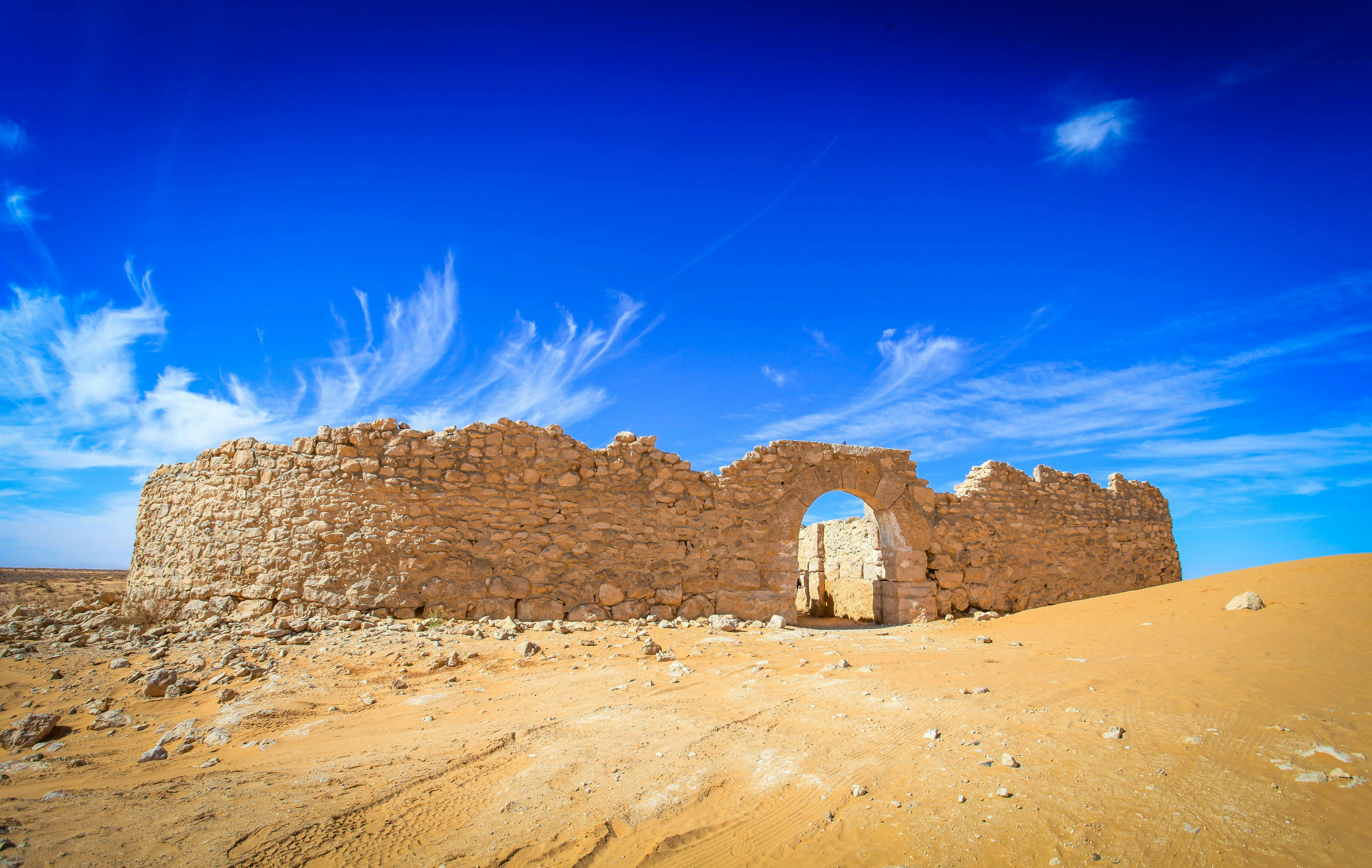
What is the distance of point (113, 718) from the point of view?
12.9 ft

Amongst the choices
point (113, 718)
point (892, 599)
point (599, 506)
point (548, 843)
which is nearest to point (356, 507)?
point (599, 506)

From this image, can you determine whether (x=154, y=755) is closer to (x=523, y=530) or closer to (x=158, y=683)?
(x=158, y=683)

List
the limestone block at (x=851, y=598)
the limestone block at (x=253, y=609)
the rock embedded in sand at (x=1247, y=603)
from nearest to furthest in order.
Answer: the rock embedded in sand at (x=1247, y=603), the limestone block at (x=253, y=609), the limestone block at (x=851, y=598)

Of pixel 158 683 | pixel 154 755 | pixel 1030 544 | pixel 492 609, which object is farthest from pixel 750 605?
pixel 154 755

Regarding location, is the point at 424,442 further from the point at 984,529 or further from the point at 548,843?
the point at 984,529

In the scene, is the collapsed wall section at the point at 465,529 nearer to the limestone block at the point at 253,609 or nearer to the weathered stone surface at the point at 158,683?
the limestone block at the point at 253,609

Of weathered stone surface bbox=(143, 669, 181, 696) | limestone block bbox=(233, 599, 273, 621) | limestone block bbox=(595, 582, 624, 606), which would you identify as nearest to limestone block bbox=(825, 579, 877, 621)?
limestone block bbox=(595, 582, 624, 606)

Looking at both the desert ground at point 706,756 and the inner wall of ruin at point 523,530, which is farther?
the inner wall of ruin at point 523,530

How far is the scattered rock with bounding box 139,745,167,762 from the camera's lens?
3330 millimetres

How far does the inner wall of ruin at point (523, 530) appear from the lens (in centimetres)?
734

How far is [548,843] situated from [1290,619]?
681 centimetres

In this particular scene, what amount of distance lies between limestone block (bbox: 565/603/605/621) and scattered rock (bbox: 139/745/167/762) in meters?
4.58

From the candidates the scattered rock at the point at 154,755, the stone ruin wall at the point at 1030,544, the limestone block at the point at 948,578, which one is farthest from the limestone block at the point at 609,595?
the limestone block at the point at 948,578

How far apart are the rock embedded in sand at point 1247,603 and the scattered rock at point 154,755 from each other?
8.83 metres
